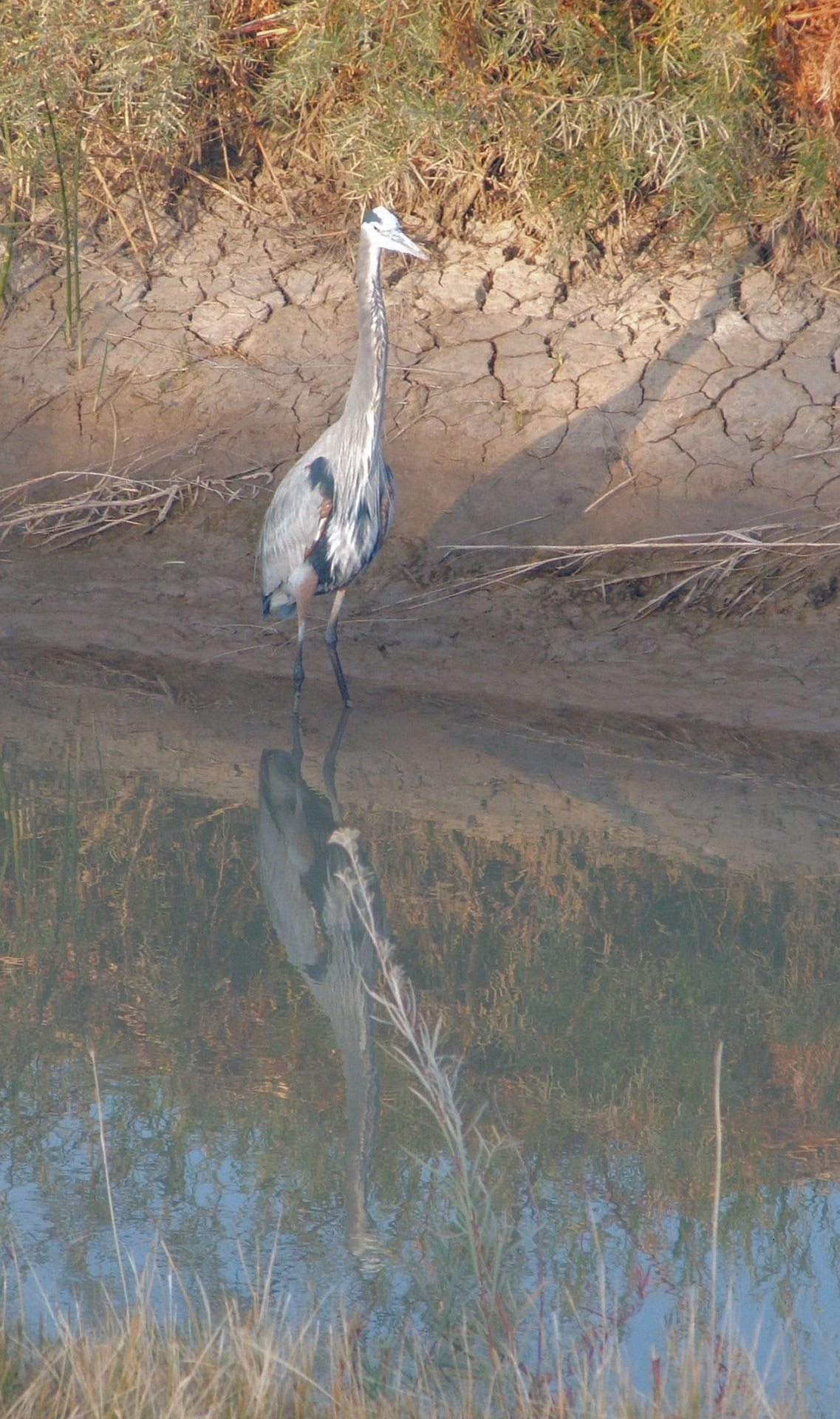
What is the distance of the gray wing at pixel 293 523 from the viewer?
5.42m

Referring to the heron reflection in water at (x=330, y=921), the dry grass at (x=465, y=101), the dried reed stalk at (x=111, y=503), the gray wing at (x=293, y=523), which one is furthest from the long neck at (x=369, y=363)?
the dry grass at (x=465, y=101)

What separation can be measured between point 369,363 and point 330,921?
2.64 metres

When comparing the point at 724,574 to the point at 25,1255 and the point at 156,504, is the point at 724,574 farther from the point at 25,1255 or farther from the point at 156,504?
the point at 25,1255

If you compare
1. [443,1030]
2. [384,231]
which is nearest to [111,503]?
[384,231]

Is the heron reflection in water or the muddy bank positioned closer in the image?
the heron reflection in water

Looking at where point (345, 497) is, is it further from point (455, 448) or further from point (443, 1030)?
point (443, 1030)

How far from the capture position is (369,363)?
545 centimetres

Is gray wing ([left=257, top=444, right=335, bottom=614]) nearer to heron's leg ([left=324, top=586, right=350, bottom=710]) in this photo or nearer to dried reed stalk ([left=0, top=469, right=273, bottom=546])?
heron's leg ([left=324, top=586, right=350, bottom=710])

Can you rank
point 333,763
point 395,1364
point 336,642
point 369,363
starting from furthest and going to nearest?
1. point 336,642
2. point 369,363
3. point 333,763
4. point 395,1364

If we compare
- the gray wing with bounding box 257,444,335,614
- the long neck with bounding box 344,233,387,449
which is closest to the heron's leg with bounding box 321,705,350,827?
the gray wing with bounding box 257,444,335,614

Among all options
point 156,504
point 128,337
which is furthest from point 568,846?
point 128,337

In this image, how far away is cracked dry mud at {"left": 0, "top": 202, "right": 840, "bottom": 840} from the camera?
5.52 m

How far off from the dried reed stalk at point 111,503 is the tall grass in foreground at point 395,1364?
461 centimetres

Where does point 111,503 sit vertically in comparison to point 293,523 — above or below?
below
